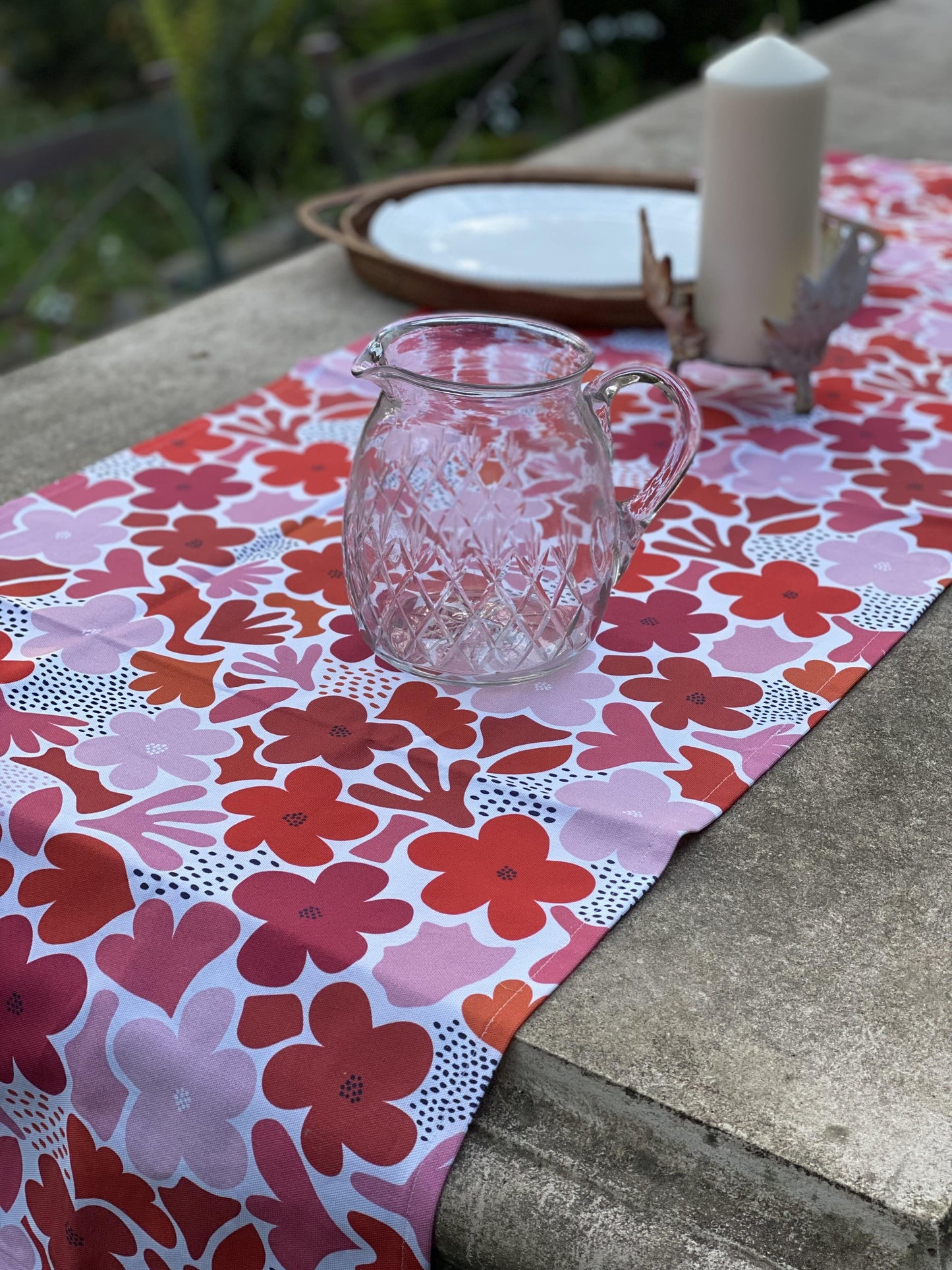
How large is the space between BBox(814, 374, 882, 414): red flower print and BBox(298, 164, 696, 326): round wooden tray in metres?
0.17

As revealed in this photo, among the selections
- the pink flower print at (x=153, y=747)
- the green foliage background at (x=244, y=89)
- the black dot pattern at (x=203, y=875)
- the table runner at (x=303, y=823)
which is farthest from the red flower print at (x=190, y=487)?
the green foliage background at (x=244, y=89)

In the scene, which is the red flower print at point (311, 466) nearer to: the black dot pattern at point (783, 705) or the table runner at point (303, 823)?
the table runner at point (303, 823)

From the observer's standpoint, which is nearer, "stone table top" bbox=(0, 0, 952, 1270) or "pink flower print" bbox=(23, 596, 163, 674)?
"stone table top" bbox=(0, 0, 952, 1270)

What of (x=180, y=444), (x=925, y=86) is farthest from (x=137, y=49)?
(x=180, y=444)

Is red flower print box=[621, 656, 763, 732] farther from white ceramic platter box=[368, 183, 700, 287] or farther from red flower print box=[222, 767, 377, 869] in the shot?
white ceramic platter box=[368, 183, 700, 287]

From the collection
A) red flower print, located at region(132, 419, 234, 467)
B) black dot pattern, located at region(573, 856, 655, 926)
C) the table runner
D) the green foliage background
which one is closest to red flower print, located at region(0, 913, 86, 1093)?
the table runner

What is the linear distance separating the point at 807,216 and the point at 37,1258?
87cm

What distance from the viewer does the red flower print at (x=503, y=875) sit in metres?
0.55

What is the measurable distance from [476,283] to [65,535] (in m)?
0.46

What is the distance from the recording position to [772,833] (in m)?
0.61

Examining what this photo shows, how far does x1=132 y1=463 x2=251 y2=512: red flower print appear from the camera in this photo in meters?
0.89

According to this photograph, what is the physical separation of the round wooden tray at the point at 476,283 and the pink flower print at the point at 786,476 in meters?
0.24

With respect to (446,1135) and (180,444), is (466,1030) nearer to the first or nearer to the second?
(446,1135)

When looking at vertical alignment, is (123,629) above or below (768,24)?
below
